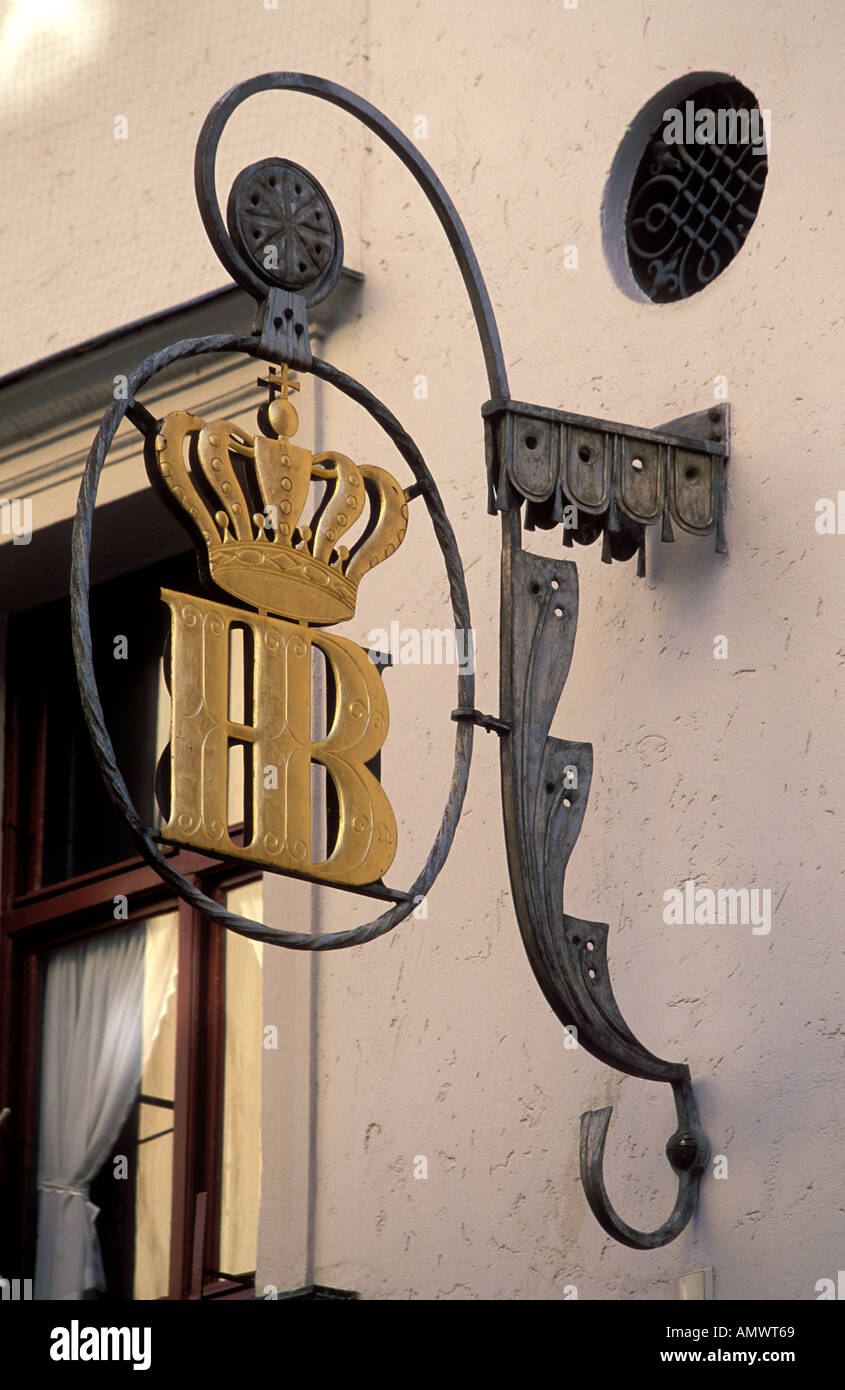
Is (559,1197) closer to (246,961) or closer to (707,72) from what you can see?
(246,961)

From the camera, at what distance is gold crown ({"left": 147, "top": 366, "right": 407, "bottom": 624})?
14.5 ft

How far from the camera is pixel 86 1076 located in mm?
6543

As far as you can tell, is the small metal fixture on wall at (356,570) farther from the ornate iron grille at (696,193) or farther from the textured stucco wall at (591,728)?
the ornate iron grille at (696,193)

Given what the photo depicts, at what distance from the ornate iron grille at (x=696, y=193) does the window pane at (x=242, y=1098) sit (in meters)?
1.78

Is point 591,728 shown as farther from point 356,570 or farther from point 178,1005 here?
point 178,1005

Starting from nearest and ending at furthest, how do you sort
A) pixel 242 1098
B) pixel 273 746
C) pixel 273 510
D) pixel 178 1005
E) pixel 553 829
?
pixel 273 746, pixel 273 510, pixel 553 829, pixel 242 1098, pixel 178 1005

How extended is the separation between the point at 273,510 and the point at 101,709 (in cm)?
46

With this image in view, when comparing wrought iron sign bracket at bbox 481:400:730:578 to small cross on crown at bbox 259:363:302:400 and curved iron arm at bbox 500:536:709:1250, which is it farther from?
small cross on crown at bbox 259:363:302:400

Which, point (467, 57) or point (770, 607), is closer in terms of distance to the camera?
point (770, 607)

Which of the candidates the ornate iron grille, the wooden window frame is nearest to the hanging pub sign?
the ornate iron grille

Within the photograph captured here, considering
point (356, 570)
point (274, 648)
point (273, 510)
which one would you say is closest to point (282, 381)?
point (273, 510)
